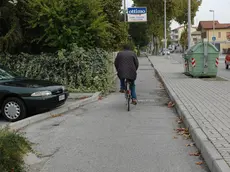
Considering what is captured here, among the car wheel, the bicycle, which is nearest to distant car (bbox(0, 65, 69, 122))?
the car wheel

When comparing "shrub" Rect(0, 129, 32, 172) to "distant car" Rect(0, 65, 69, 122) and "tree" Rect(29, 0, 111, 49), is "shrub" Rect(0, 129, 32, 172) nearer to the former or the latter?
"distant car" Rect(0, 65, 69, 122)

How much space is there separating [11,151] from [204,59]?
47.1 feet

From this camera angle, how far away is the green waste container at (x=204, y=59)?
680 inches

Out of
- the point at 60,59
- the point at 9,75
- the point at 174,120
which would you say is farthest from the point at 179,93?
the point at 9,75

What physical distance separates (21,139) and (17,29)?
9206 millimetres

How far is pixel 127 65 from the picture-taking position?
950 cm

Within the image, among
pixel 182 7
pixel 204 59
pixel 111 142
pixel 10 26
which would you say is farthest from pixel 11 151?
pixel 182 7

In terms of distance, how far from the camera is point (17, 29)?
1341cm

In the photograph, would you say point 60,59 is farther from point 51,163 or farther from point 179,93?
point 51,163

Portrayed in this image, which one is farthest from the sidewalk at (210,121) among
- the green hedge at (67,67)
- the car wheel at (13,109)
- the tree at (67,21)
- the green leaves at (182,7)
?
the green leaves at (182,7)

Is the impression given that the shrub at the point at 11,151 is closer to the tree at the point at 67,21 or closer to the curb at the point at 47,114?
the curb at the point at 47,114

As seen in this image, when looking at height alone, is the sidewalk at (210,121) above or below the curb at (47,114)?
above

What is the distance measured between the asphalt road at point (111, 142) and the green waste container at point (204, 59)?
8366mm

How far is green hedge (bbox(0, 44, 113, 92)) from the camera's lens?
12.7 meters
